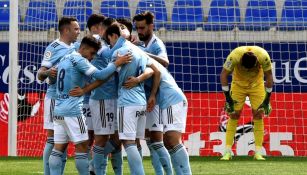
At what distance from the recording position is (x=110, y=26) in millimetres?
8414

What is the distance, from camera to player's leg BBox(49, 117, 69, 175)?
331 inches

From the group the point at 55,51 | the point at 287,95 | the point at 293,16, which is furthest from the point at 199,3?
the point at 55,51

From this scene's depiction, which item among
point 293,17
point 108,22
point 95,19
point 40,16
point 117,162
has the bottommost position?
point 117,162

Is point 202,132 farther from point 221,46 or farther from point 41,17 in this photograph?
point 41,17

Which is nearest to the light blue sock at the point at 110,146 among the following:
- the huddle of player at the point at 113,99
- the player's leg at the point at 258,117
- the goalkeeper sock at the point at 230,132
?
the huddle of player at the point at 113,99

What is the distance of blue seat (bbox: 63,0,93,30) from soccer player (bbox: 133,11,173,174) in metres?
5.68

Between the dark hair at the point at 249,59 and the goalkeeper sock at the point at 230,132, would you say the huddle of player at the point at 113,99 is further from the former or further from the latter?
the goalkeeper sock at the point at 230,132

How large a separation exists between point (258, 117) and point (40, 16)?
14.8 ft

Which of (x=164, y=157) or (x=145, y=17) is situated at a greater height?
(x=145, y=17)

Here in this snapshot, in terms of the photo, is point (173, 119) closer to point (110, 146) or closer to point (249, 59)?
point (110, 146)

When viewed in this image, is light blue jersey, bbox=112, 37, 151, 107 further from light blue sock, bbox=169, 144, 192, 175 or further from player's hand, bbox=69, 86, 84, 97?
light blue sock, bbox=169, 144, 192, 175

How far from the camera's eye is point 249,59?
12609 millimetres

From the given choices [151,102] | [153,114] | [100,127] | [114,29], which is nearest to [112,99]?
[100,127]

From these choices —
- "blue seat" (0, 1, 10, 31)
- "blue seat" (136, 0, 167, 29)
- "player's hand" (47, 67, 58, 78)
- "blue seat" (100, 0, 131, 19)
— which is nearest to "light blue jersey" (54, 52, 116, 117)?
"player's hand" (47, 67, 58, 78)
